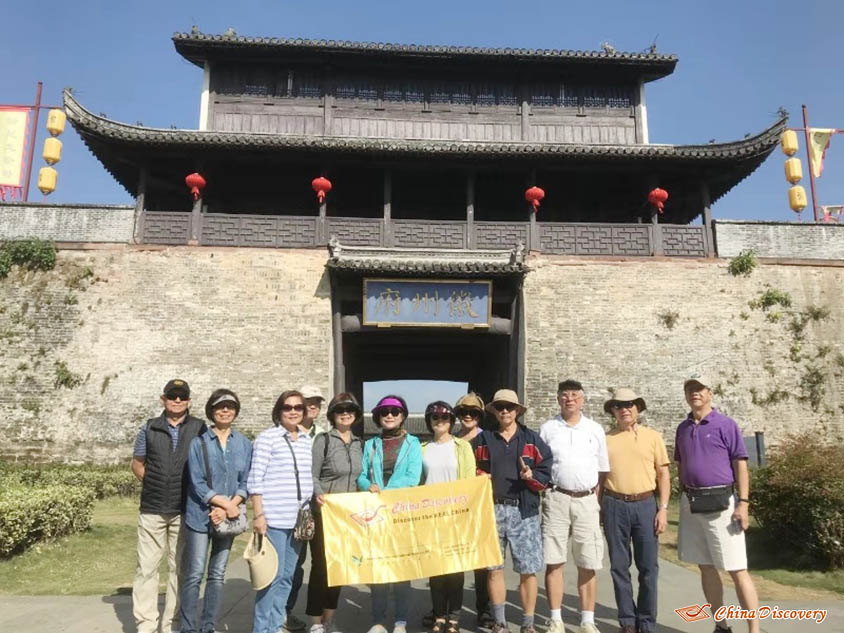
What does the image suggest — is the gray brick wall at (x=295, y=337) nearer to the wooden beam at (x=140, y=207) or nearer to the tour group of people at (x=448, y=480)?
the wooden beam at (x=140, y=207)

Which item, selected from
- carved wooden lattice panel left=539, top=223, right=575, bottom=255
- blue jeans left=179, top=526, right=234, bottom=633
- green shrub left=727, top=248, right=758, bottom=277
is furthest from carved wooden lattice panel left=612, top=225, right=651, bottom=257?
blue jeans left=179, top=526, right=234, bottom=633

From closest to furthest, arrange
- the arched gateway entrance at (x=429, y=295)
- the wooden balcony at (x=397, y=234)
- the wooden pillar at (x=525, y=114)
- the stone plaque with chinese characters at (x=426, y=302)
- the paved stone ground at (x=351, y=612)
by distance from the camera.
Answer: the paved stone ground at (x=351, y=612), the arched gateway entrance at (x=429, y=295), the stone plaque with chinese characters at (x=426, y=302), the wooden balcony at (x=397, y=234), the wooden pillar at (x=525, y=114)

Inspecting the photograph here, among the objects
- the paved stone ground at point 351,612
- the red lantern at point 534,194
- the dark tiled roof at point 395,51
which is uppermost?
the dark tiled roof at point 395,51

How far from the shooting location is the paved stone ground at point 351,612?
3.99 meters

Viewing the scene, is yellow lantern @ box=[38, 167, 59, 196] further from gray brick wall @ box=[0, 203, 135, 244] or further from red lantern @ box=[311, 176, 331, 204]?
red lantern @ box=[311, 176, 331, 204]

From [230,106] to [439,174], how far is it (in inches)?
214

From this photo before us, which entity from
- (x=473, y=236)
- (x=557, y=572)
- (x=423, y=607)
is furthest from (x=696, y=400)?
(x=473, y=236)

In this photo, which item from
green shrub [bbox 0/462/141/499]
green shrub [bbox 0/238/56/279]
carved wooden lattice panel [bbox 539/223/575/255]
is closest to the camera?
green shrub [bbox 0/462/141/499]

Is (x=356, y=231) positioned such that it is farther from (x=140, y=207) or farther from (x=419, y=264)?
(x=140, y=207)

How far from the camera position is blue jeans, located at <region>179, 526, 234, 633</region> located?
356 centimetres

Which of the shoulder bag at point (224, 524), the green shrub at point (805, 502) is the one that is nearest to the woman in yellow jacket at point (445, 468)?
the shoulder bag at point (224, 524)

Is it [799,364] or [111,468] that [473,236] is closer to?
[799,364]
